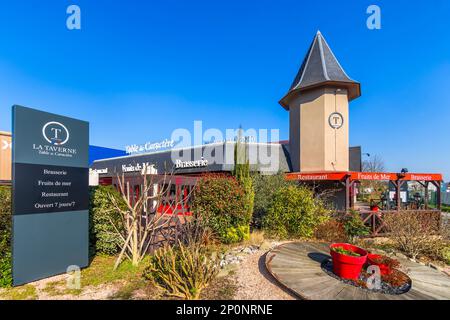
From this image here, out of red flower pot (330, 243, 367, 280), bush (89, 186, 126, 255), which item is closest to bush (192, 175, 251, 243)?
bush (89, 186, 126, 255)

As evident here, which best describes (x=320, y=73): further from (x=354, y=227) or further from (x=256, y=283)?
(x=256, y=283)

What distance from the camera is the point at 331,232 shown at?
7.68 m

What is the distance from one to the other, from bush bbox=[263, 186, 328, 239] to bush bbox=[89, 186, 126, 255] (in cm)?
509

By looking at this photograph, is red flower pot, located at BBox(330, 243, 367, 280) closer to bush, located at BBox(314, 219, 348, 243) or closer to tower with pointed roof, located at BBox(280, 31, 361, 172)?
bush, located at BBox(314, 219, 348, 243)

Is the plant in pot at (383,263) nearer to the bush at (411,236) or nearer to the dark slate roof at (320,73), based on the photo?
the bush at (411,236)

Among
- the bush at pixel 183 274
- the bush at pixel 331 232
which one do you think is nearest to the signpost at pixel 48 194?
the bush at pixel 183 274

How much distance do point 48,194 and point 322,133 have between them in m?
13.5

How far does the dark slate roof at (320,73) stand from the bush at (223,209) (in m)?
10.2

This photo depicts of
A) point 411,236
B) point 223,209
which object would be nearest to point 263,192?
point 223,209

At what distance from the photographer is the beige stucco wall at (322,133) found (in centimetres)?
1340
